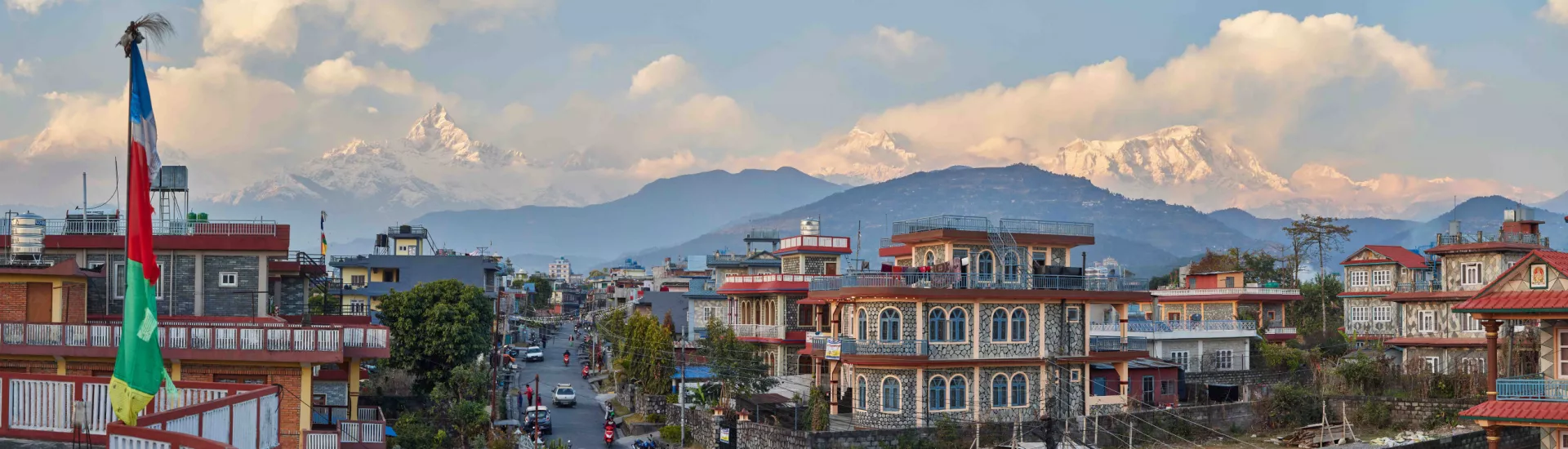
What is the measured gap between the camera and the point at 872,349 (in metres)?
41.3

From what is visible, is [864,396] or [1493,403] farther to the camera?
[864,396]

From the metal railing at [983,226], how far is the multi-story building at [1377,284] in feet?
70.6

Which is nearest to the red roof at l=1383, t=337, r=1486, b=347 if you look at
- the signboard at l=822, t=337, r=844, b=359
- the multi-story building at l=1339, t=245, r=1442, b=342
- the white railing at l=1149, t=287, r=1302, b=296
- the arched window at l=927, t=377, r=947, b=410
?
the multi-story building at l=1339, t=245, r=1442, b=342

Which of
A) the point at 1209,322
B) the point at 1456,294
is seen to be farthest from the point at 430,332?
the point at 1456,294

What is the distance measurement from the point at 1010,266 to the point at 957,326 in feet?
9.68

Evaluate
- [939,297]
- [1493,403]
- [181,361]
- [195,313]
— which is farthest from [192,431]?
[939,297]

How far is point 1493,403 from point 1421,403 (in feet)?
53.5

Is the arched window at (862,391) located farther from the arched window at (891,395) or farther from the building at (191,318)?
the building at (191,318)

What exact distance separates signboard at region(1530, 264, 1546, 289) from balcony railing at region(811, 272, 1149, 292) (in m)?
17.1

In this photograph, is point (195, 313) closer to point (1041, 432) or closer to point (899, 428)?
point (899, 428)

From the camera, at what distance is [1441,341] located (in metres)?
53.3

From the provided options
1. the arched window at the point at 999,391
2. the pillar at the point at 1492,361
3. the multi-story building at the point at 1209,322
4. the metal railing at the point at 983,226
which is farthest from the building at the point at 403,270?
the pillar at the point at 1492,361

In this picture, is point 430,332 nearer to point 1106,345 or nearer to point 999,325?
point 999,325

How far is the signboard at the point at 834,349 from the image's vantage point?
4225cm
